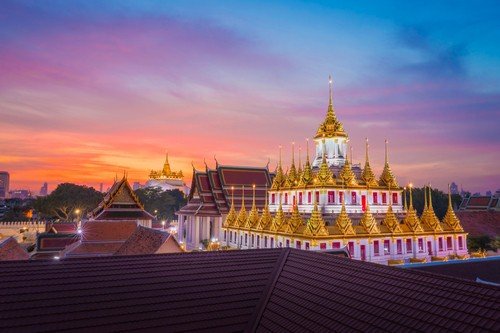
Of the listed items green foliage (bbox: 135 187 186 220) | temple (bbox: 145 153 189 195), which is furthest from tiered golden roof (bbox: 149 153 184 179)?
green foliage (bbox: 135 187 186 220)

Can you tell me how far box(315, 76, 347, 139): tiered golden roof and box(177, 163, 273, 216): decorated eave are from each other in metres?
12.9

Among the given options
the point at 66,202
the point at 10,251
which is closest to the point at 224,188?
the point at 10,251

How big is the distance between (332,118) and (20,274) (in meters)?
32.7

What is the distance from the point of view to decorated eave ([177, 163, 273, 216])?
46406 mm

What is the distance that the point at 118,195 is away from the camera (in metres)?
39.2

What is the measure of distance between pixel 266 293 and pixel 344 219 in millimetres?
17129

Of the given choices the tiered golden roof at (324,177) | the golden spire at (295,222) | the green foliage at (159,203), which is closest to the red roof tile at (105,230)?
the golden spire at (295,222)

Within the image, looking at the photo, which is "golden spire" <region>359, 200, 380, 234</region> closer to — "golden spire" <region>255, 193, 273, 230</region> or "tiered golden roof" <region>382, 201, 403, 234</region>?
"tiered golden roof" <region>382, 201, 403, 234</region>

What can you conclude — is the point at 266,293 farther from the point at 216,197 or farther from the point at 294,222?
the point at 216,197

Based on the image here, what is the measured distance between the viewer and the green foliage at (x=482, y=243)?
119 feet

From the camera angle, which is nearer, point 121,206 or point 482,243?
point 482,243

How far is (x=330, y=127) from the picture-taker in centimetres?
3766

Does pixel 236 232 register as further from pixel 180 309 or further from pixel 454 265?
pixel 180 309

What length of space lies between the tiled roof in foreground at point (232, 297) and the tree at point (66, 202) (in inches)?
2329
